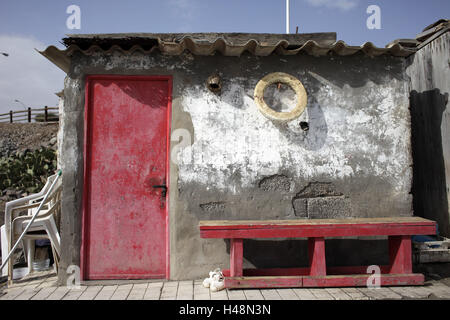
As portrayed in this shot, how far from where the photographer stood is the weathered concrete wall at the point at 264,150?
4082mm

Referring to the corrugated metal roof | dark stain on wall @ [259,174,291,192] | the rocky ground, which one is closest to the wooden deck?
dark stain on wall @ [259,174,291,192]

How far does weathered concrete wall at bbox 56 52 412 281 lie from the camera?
4082 millimetres

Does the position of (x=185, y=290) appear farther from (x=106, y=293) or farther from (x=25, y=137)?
(x=25, y=137)

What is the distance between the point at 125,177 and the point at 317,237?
2.41m

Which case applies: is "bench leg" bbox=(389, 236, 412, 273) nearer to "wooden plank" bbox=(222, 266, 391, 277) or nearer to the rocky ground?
"wooden plank" bbox=(222, 266, 391, 277)

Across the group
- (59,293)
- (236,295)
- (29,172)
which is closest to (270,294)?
(236,295)

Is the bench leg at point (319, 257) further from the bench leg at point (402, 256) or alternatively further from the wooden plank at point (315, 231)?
the bench leg at point (402, 256)

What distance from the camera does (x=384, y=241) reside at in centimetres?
435

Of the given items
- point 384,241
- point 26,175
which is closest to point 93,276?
point 384,241

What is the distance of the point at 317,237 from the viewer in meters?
3.71

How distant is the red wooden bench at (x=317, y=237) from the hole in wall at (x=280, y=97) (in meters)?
1.49

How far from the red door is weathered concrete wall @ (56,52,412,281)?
134mm

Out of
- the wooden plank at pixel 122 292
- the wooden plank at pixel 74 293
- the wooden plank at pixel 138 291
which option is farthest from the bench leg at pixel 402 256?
the wooden plank at pixel 74 293

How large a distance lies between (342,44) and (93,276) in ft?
13.5
